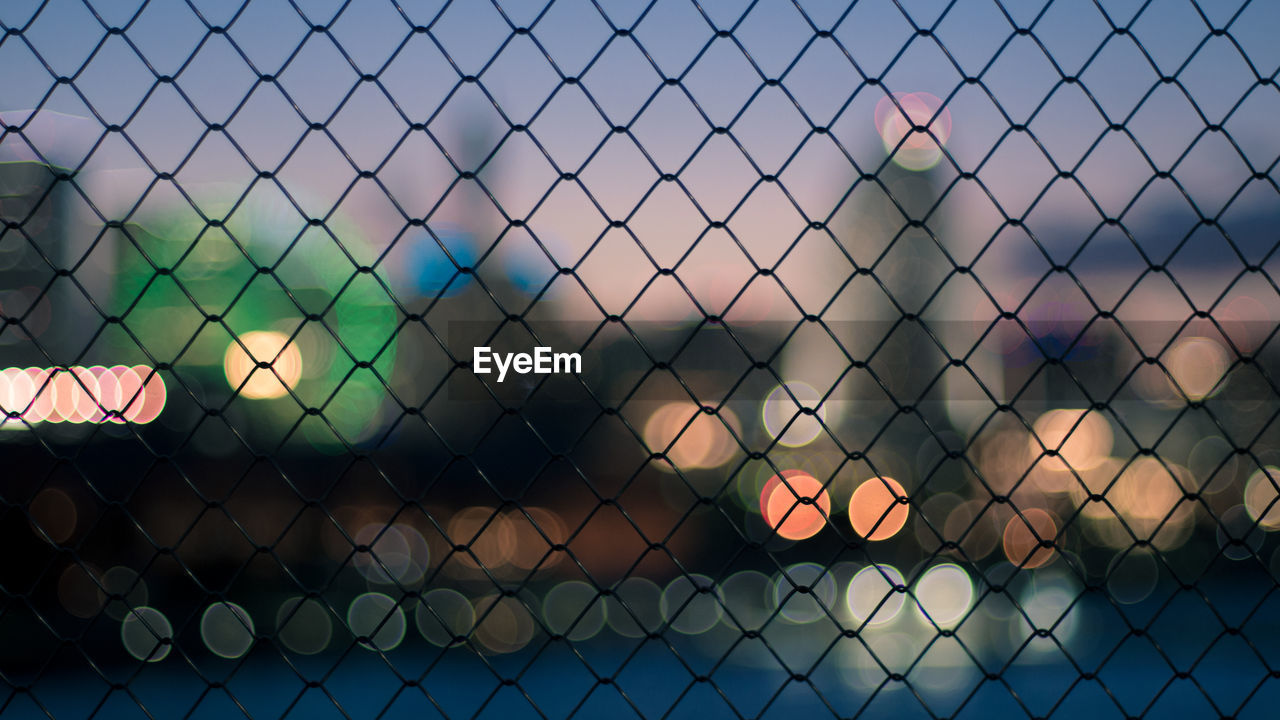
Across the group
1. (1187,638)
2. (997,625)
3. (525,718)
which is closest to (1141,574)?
(1187,638)

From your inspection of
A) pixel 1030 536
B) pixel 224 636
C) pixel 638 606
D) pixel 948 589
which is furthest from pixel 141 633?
pixel 948 589

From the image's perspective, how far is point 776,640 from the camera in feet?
15.3

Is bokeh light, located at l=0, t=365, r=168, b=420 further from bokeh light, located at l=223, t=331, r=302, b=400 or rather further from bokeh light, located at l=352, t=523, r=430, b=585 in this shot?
bokeh light, located at l=352, t=523, r=430, b=585

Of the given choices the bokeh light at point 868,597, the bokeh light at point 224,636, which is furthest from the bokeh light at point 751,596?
the bokeh light at point 224,636

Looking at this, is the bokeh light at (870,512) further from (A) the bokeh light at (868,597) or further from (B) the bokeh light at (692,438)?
(B) the bokeh light at (692,438)

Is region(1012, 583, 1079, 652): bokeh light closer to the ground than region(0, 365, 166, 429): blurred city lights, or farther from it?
farther from it

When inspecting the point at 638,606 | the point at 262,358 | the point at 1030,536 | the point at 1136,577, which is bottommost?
the point at 262,358

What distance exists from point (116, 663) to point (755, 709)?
2.64 metres

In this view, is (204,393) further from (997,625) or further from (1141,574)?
(1141,574)

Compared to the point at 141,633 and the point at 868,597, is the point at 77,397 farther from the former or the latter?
the point at 868,597

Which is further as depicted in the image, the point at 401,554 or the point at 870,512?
the point at 401,554

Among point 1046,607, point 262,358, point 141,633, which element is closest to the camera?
point 262,358

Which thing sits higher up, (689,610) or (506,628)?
(689,610)

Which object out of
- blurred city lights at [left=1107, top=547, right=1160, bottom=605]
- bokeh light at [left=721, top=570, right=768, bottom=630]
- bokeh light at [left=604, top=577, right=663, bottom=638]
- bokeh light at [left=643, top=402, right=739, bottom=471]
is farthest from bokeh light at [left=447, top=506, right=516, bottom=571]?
blurred city lights at [left=1107, top=547, right=1160, bottom=605]
